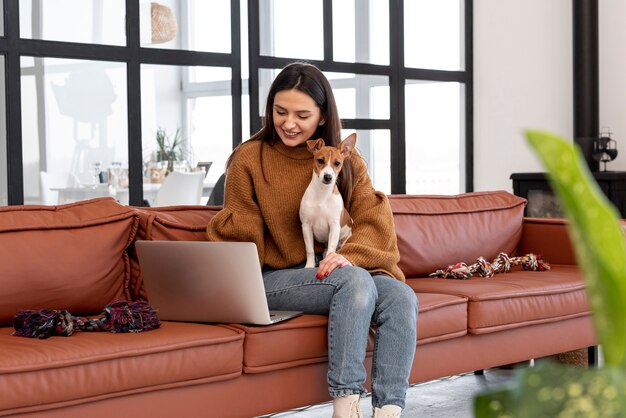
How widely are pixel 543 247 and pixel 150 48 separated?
294 cm

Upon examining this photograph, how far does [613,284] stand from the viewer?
223mm


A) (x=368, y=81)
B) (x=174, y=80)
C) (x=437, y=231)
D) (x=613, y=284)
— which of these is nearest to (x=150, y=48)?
(x=174, y=80)

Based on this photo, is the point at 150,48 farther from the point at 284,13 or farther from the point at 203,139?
the point at 284,13

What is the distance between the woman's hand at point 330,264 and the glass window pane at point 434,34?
4785mm

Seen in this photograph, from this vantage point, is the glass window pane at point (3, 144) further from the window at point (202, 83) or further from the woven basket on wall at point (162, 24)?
the woven basket on wall at point (162, 24)

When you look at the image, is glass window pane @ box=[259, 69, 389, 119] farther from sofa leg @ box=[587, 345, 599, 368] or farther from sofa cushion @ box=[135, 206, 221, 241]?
sofa cushion @ box=[135, 206, 221, 241]

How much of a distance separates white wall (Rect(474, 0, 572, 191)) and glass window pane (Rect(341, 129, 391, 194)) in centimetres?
95

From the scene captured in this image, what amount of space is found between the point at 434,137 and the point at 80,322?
537 cm

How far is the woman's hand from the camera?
260 cm

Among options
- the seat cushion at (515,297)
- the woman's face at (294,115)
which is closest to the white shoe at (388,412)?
the seat cushion at (515,297)

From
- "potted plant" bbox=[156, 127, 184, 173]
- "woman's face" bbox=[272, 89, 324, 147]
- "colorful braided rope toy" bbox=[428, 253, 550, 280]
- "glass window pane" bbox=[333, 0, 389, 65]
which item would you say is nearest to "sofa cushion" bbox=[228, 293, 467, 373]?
"woman's face" bbox=[272, 89, 324, 147]

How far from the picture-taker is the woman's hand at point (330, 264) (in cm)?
260

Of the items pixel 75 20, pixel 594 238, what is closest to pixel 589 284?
pixel 594 238

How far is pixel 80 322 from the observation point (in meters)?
2.42
